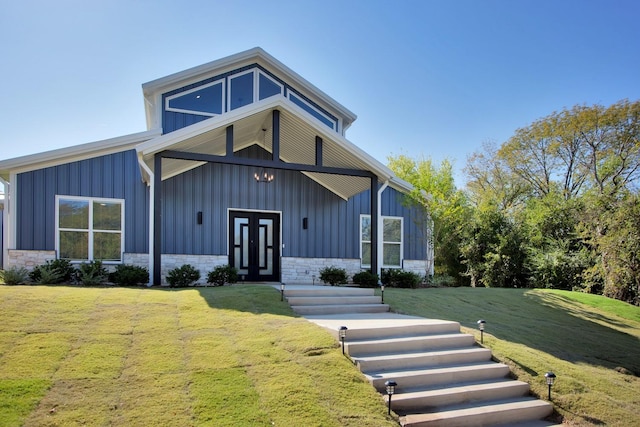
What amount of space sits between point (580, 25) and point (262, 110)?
482 inches

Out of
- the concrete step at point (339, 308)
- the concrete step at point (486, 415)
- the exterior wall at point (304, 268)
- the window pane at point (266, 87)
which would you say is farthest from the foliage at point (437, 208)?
→ the concrete step at point (486, 415)

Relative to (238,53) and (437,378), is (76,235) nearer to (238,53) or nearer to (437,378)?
(238,53)

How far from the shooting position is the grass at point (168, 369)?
4.43 meters

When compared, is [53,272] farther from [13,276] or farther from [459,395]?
[459,395]

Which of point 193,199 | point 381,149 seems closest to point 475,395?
point 193,199

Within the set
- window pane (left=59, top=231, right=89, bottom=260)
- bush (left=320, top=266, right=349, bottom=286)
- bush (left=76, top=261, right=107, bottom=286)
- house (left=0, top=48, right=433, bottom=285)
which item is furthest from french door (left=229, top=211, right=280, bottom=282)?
window pane (left=59, top=231, right=89, bottom=260)

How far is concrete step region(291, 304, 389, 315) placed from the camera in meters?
8.70

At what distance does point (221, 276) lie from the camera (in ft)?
38.0

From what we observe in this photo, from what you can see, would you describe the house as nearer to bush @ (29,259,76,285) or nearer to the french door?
the french door

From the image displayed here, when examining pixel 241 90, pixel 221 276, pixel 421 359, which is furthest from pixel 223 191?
pixel 421 359

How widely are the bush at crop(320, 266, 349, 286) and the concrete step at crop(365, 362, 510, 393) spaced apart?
21.6 ft

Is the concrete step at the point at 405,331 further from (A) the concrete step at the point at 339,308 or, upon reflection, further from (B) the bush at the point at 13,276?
(B) the bush at the point at 13,276

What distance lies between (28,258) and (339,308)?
7.93m

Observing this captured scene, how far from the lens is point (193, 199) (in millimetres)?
12578
